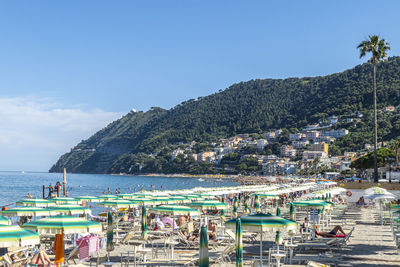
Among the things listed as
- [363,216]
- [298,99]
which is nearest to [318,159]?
[298,99]

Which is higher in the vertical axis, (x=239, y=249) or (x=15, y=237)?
(x=15, y=237)

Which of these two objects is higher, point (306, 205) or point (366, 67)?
point (366, 67)

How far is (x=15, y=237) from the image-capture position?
318 inches

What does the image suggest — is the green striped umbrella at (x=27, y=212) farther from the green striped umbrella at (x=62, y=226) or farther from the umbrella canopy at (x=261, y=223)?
the umbrella canopy at (x=261, y=223)

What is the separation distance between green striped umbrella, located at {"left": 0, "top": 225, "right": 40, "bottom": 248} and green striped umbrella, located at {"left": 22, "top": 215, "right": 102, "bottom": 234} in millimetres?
1168

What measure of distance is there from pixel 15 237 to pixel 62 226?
156 cm

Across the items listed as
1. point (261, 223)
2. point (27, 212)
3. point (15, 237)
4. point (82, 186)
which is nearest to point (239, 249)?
point (261, 223)

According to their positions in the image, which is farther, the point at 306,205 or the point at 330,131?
Result: the point at 330,131

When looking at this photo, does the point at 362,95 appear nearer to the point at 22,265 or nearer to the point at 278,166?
the point at 278,166

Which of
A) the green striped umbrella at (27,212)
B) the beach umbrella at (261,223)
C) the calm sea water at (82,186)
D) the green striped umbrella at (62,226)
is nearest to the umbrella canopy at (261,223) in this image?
the beach umbrella at (261,223)

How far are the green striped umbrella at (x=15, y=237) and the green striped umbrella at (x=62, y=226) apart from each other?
1.17 metres

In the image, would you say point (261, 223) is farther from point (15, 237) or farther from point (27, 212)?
point (27, 212)

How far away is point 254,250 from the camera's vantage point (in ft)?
45.2

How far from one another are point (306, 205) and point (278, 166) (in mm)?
145183
